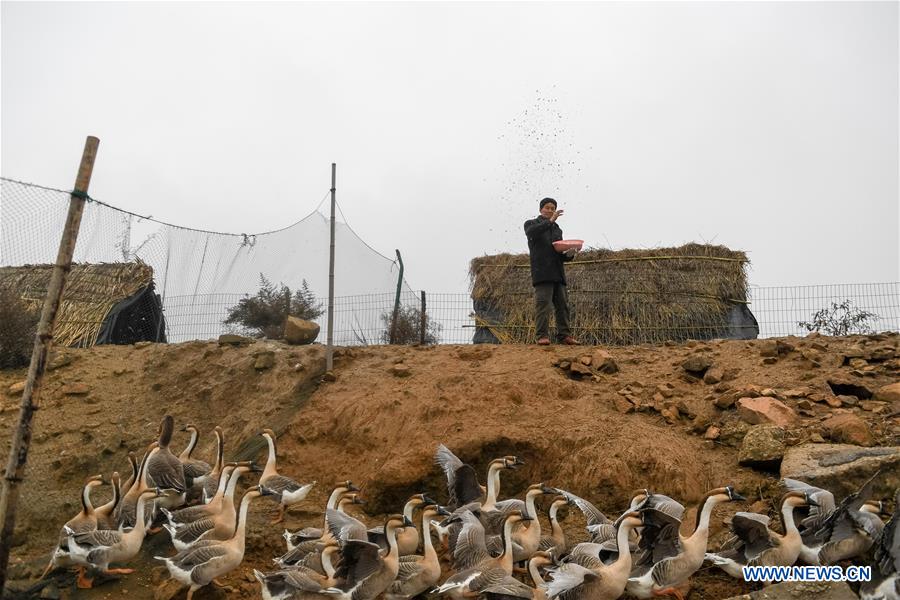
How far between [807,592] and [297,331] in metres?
9.55

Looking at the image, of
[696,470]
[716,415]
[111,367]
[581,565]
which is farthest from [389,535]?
[111,367]

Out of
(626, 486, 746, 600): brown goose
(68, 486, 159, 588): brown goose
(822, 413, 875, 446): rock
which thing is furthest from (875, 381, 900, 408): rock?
(68, 486, 159, 588): brown goose

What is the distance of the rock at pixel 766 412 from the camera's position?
9320mm

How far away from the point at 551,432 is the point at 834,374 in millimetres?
4054

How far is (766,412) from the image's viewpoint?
372 inches

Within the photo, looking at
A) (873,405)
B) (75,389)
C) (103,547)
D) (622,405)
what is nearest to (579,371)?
(622,405)

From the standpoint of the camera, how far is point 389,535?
7.59 metres

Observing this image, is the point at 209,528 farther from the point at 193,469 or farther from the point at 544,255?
the point at 544,255

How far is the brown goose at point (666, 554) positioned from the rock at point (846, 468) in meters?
1.30

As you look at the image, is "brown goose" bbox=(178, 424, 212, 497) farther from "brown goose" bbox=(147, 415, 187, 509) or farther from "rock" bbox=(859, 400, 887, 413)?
"rock" bbox=(859, 400, 887, 413)

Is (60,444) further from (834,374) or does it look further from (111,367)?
(834,374)

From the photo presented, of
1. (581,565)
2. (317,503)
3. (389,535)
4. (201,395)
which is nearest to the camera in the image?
(581,565)

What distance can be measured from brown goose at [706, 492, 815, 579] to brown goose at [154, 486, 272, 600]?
453 cm

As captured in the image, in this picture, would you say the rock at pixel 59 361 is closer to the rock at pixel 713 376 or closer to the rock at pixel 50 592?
the rock at pixel 50 592
